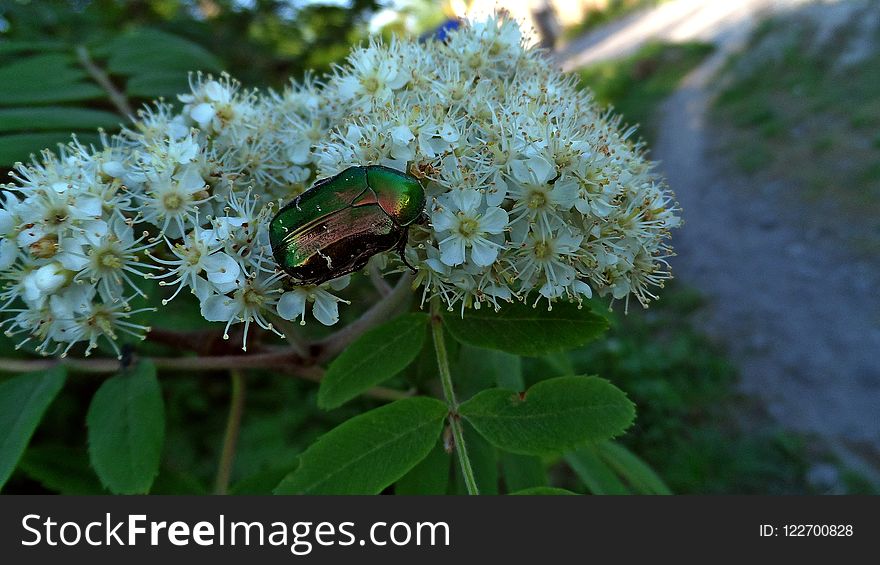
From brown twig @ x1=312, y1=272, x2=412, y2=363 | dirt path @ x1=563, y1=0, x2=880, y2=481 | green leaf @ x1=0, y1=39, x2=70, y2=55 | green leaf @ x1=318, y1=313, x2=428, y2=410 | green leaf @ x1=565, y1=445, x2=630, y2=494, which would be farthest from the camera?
dirt path @ x1=563, y1=0, x2=880, y2=481

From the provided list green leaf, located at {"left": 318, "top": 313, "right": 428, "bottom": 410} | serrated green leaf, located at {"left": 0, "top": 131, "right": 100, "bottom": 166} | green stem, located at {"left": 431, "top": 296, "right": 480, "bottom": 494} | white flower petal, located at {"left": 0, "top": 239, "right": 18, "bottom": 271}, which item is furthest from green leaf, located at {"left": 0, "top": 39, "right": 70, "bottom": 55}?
green stem, located at {"left": 431, "top": 296, "right": 480, "bottom": 494}

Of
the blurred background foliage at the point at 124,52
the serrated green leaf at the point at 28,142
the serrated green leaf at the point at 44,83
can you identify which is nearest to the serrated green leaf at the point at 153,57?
the blurred background foliage at the point at 124,52

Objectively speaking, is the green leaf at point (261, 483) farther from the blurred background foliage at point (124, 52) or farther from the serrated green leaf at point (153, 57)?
the serrated green leaf at point (153, 57)

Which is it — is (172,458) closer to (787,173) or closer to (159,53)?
(159,53)

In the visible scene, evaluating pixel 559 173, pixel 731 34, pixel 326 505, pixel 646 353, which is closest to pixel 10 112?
pixel 326 505

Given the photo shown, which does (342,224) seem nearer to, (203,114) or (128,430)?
(203,114)

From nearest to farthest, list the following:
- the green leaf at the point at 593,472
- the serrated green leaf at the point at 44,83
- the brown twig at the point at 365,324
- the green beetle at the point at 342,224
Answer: the green beetle at the point at 342,224 → the brown twig at the point at 365,324 → the green leaf at the point at 593,472 → the serrated green leaf at the point at 44,83

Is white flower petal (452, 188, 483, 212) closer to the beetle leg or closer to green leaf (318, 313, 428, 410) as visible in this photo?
the beetle leg
